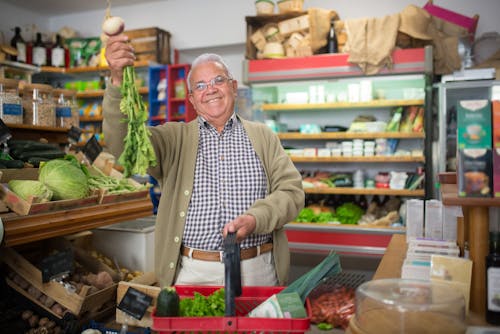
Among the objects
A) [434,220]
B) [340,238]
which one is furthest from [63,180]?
[340,238]

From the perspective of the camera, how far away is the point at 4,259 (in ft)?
7.61

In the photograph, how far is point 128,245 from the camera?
10.4ft

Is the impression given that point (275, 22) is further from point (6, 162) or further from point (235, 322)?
point (235, 322)

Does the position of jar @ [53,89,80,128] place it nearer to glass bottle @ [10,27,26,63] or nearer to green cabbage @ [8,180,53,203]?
green cabbage @ [8,180,53,203]

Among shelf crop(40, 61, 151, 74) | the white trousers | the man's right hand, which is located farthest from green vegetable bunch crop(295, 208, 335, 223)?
shelf crop(40, 61, 151, 74)

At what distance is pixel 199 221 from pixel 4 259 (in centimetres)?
108

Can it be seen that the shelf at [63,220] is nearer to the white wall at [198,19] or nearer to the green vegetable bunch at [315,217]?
the green vegetable bunch at [315,217]

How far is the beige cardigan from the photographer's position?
84.4 inches

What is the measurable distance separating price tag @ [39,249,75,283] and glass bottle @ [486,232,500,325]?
1.93 m

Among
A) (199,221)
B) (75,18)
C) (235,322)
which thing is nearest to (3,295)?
(199,221)

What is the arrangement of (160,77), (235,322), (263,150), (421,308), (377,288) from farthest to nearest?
(160,77) < (263,150) < (377,288) < (421,308) < (235,322)

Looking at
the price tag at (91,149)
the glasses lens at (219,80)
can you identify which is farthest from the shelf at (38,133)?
the glasses lens at (219,80)

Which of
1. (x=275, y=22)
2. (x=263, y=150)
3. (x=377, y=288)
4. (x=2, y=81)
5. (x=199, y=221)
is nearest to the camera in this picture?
→ (x=377, y=288)

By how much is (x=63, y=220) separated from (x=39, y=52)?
602 cm
